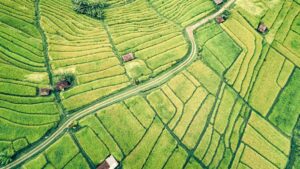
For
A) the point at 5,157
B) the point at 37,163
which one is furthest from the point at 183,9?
the point at 5,157

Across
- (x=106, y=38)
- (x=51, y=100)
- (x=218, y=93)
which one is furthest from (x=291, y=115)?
(x=51, y=100)

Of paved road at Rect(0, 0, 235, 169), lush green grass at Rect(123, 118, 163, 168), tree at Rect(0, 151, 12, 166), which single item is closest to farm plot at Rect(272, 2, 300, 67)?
paved road at Rect(0, 0, 235, 169)

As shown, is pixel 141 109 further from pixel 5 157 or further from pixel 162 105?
pixel 5 157

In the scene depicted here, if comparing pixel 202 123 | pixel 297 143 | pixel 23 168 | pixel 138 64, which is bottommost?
pixel 297 143

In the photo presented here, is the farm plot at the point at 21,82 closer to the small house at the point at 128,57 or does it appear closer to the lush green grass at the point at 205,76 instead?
Result: the small house at the point at 128,57

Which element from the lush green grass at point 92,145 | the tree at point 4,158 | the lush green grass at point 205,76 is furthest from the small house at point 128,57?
the tree at point 4,158

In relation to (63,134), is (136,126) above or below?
below

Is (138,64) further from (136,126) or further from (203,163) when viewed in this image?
(203,163)

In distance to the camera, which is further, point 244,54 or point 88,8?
point 88,8
